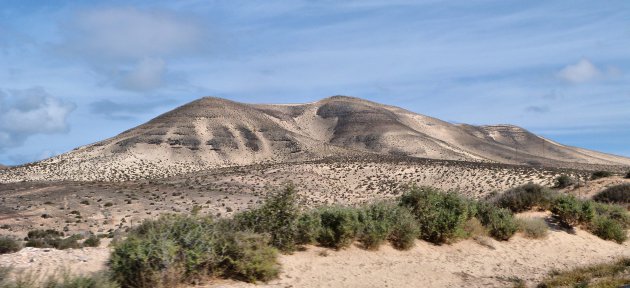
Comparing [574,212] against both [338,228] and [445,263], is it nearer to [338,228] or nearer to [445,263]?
[445,263]

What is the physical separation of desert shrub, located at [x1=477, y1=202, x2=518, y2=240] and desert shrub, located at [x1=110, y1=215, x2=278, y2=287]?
9308mm

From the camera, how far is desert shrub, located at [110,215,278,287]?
13.2 metres

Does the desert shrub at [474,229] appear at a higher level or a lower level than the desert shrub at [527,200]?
lower

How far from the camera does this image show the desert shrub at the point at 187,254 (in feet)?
43.3

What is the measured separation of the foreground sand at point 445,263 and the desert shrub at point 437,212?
463 millimetres

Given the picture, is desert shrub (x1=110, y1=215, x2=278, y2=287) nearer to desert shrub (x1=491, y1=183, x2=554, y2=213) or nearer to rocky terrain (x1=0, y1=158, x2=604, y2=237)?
rocky terrain (x1=0, y1=158, x2=604, y2=237)

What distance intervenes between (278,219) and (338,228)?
185 centimetres

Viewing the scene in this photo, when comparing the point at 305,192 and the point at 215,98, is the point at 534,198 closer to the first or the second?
the point at 305,192

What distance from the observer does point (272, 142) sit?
4193 inches

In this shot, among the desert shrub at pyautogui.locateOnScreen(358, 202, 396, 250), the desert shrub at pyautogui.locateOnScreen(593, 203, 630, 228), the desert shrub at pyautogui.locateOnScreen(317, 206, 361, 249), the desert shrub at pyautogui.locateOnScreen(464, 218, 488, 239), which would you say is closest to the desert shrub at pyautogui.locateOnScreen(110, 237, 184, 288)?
the desert shrub at pyautogui.locateOnScreen(317, 206, 361, 249)

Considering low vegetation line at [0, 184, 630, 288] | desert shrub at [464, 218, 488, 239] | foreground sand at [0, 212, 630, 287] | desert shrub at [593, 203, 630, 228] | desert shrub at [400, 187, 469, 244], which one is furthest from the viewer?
desert shrub at [593, 203, 630, 228]

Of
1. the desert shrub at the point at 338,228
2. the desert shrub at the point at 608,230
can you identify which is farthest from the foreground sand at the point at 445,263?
the desert shrub at the point at 608,230

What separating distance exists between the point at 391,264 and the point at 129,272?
7257mm

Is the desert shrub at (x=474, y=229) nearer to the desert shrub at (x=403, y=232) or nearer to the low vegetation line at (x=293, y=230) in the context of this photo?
the low vegetation line at (x=293, y=230)
